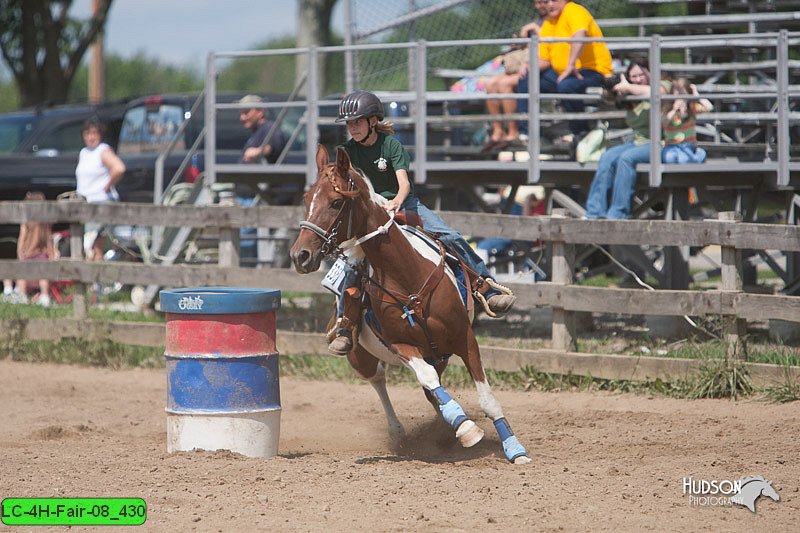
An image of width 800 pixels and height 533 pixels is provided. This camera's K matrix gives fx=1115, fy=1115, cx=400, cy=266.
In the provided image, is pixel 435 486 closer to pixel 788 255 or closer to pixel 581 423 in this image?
pixel 581 423

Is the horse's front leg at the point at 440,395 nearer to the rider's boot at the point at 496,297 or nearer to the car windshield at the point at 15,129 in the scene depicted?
the rider's boot at the point at 496,297

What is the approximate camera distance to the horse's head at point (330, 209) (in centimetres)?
690

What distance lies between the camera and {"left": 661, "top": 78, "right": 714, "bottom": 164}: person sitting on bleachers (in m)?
11.2

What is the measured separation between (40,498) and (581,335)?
7.14 metres

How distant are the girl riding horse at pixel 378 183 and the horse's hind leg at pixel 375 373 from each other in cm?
54

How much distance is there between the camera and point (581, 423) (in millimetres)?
8836

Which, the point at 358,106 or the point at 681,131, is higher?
the point at 358,106

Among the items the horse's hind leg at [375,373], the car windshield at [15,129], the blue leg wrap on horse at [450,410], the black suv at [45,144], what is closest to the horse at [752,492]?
the blue leg wrap on horse at [450,410]

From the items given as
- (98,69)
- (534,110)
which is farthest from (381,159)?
(98,69)

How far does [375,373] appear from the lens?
8555mm

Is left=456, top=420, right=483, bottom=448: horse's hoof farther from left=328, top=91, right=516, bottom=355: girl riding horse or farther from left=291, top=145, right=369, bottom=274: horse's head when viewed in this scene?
left=291, top=145, right=369, bottom=274: horse's head

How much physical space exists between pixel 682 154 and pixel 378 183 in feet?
14.7

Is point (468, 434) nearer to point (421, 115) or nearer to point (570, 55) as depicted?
point (421, 115)

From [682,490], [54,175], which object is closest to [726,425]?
[682,490]
